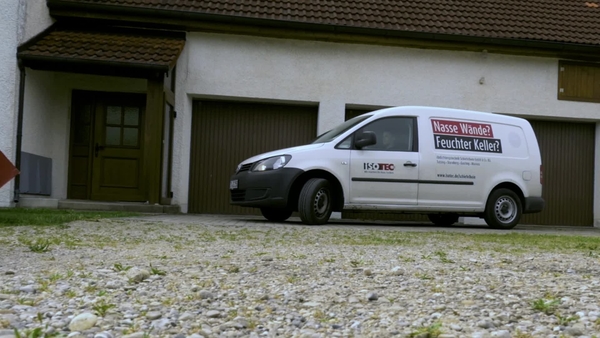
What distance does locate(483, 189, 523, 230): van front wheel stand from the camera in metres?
11.5

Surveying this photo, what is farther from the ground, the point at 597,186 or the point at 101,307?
the point at 597,186

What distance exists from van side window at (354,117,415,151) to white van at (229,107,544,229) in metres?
0.02

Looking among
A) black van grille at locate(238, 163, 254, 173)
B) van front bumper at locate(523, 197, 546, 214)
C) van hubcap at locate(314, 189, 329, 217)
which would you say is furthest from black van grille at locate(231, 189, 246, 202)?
van front bumper at locate(523, 197, 546, 214)

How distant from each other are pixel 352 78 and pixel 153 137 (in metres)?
4.45

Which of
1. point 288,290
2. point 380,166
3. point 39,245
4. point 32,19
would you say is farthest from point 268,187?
point 288,290

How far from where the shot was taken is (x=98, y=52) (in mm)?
12516

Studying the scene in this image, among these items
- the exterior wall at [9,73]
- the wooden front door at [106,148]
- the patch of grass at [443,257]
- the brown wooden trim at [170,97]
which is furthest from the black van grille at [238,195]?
the patch of grass at [443,257]

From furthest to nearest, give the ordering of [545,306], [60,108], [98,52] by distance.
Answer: [60,108] < [98,52] < [545,306]

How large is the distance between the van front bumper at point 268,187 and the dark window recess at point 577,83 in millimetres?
7836

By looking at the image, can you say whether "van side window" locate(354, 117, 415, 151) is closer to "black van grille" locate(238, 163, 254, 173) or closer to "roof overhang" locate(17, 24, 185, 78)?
"black van grille" locate(238, 163, 254, 173)

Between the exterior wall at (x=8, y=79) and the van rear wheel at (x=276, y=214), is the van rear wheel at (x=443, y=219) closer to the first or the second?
the van rear wheel at (x=276, y=214)

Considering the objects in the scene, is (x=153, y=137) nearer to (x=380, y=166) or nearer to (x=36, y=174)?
(x=36, y=174)

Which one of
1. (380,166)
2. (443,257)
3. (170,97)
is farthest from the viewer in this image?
(170,97)

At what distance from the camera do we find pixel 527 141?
11992 millimetres
